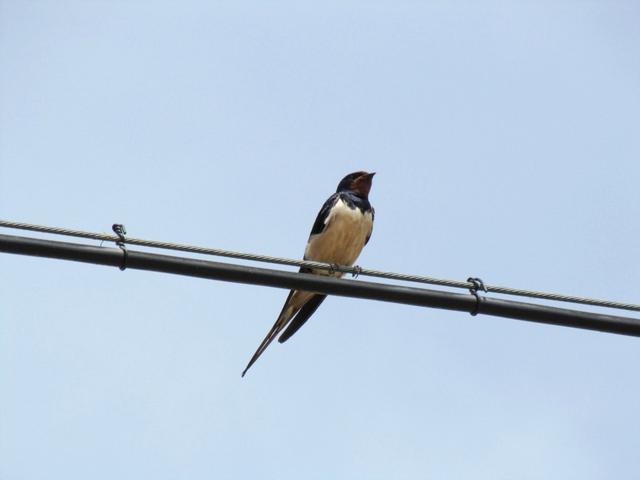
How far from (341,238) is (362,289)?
3335 mm

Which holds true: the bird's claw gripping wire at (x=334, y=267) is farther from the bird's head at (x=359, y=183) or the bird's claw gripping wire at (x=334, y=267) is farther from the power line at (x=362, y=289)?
the bird's head at (x=359, y=183)

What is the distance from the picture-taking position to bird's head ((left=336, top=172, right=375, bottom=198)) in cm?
831

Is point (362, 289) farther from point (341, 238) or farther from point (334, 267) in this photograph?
point (341, 238)

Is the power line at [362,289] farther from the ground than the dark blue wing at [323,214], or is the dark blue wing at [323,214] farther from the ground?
the dark blue wing at [323,214]

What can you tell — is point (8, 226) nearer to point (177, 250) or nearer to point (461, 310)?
point (177, 250)

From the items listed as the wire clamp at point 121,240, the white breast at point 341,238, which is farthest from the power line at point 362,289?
the white breast at point 341,238

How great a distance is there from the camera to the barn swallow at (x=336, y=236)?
7.55 m

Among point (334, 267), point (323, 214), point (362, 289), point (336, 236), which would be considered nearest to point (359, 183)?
point (323, 214)

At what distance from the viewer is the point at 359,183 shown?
8.32 meters

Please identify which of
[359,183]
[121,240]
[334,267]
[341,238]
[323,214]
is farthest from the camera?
[359,183]

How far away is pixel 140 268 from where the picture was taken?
4.29 meters

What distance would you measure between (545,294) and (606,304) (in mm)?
246

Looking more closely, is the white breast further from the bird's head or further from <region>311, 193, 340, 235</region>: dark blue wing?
the bird's head

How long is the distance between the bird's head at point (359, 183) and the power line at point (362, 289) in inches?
149
